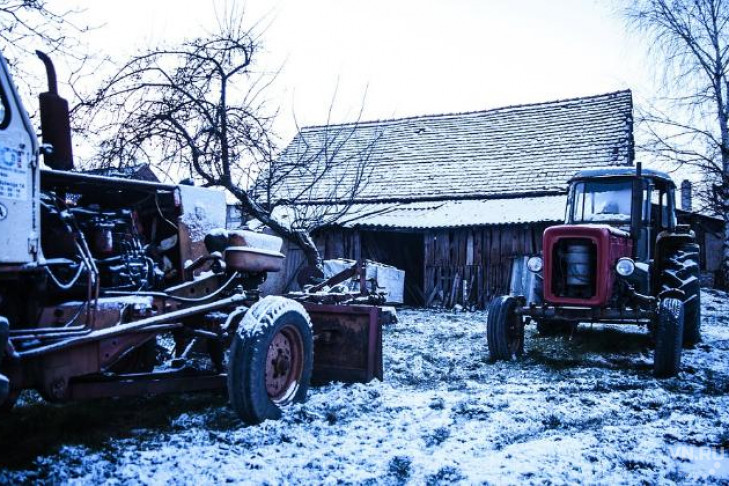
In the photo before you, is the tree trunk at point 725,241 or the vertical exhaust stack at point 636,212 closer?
the vertical exhaust stack at point 636,212

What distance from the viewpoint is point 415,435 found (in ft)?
13.2

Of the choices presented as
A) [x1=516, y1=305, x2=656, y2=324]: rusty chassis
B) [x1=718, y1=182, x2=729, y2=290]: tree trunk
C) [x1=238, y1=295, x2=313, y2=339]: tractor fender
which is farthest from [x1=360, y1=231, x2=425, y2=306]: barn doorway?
[x1=238, y1=295, x2=313, y2=339]: tractor fender

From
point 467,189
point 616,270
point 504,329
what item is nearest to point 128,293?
point 504,329

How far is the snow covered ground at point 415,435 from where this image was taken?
10.7ft

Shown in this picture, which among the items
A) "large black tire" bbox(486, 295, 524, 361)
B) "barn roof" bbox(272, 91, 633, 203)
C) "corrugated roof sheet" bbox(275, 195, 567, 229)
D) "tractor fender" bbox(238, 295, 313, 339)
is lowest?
"large black tire" bbox(486, 295, 524, 361)

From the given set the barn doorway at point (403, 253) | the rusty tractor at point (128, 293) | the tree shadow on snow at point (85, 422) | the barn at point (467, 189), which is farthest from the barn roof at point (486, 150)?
the tree shadow on snow at point (85, 422)

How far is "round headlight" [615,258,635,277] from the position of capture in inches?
263

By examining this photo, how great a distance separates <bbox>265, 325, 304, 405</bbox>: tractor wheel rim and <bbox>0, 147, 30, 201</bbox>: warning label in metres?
1.85

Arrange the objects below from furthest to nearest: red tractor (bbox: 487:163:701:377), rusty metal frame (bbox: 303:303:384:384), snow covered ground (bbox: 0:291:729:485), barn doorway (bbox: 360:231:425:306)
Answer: barn doorway (bbox: 360:231:425:306) → red tractor (bbox: 487:163:701:377) → rusty metal frame (bbox: 303:303:384:384) → snow covered ground (bbox: 0:291:729:485)

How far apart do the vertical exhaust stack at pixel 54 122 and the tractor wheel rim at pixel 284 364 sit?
175cm

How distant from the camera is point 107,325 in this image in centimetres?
357

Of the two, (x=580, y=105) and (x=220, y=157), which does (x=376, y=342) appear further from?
(x=580, y=105)

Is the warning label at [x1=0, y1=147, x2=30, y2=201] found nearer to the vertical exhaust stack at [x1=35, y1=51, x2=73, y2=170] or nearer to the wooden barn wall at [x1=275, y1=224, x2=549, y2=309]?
the vertical exhaust stack at [x1=35, y1=51, x2=73, y2=170]

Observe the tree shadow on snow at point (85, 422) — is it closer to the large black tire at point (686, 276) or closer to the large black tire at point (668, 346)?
the large black tire at point (668, 346)
